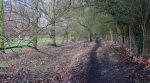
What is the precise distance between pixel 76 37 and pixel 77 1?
1846 inches

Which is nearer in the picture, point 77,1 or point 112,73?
point 112,73

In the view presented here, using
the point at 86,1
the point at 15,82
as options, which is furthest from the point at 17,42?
the point at 86,1

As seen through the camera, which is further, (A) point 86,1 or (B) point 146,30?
(A) point 86,1

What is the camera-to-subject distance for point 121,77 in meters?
10.2

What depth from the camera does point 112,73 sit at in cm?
1136

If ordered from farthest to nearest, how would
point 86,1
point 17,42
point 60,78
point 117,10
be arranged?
1. point 86,1
2. point 117,10
3. point 60,78
4. point 17,42

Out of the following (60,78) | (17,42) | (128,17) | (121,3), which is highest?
(121,3)

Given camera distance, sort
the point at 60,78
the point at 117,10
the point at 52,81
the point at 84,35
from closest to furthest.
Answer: the point at 52,81 < the point at 60,78 < the point at 117,10 < the point at 84,35

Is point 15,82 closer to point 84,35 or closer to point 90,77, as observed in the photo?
point 90,77

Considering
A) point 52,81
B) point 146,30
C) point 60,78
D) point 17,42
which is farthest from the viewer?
point 146,30

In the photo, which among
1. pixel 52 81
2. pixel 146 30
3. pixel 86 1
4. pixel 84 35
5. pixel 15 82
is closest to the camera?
pixel 15 82

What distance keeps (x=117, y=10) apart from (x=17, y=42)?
512 inches

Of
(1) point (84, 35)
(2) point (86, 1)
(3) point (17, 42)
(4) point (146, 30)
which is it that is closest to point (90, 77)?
(3) point (17, 42)

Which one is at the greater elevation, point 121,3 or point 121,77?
point 121,3
